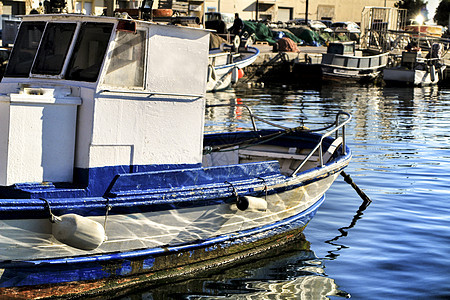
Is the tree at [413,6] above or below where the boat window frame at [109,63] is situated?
above

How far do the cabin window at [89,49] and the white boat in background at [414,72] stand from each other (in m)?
29.9

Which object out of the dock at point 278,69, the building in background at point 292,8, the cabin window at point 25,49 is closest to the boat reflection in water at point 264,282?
the cabin window at point 25,49

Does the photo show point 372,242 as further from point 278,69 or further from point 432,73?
point 432,73

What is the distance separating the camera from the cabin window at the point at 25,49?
669cm

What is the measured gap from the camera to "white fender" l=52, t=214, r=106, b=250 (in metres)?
5.55

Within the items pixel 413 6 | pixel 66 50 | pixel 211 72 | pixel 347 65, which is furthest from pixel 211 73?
pixel 413 6

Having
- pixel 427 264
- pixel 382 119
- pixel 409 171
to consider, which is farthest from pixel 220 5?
pixel 427 264

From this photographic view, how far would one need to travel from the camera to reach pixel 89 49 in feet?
21.2

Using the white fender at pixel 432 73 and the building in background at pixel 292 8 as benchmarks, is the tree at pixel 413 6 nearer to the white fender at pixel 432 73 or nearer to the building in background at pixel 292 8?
the building in background at pixel 292 8

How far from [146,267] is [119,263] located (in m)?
0.32

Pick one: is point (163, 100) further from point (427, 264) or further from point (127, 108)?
point (427, 264)

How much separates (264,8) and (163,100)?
67.3 meters

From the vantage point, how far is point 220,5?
66.5m

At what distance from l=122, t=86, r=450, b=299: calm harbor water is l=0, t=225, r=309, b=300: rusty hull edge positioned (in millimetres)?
96
